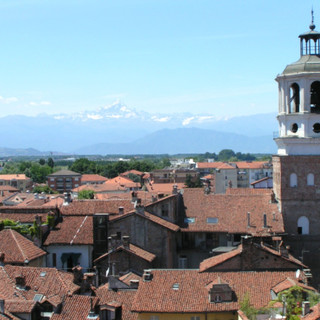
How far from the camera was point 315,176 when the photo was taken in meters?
44.9

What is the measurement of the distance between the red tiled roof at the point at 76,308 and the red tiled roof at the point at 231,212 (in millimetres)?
17356

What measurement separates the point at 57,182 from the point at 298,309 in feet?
478

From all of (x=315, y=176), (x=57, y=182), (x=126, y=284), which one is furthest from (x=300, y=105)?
(x=57, y=182)

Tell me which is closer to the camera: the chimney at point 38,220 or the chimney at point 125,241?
the chimney at point 125,241

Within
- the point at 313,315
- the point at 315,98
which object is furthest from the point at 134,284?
the point at 315,98

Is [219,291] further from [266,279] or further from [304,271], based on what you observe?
[304,271]

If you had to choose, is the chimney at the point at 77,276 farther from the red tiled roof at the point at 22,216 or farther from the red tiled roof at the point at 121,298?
the red tiled roof at the point at 22,216

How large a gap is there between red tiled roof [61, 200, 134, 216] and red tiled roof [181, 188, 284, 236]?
4744 mm

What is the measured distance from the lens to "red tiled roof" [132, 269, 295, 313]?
30297mm

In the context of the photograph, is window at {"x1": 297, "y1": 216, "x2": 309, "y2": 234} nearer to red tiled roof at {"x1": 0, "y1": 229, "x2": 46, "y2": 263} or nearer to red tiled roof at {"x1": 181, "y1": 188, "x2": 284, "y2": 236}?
red tiled roof at {"x1": 181, "y1": 188, "x2": 284, "y2": 236}

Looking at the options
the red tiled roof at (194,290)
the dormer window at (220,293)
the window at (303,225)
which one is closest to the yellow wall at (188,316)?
the red tiled roof at (194,290)

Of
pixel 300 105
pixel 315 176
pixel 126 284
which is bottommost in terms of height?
pixel 126 284

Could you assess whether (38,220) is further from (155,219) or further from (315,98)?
(315,98)

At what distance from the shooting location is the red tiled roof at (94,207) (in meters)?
47.2
